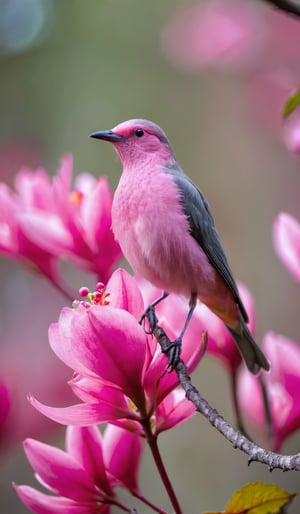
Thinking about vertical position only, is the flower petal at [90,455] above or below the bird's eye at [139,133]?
below

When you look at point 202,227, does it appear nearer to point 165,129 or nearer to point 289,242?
point 289,242

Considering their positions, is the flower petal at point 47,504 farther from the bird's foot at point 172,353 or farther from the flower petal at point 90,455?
the bird's foot at point 172,353

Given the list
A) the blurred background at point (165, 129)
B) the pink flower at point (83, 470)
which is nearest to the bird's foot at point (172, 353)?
the pink flower at point (83, 470)

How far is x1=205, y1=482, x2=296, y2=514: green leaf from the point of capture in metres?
0.76

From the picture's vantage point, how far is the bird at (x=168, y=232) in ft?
3.95

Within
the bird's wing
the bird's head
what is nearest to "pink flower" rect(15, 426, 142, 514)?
the bird's wing

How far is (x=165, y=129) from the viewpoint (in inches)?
155

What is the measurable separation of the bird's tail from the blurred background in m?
1.63

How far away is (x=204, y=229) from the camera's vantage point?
130cm

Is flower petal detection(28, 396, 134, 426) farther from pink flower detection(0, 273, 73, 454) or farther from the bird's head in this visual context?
the bird's head

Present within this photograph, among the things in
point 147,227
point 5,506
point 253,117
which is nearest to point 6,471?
point 5,506

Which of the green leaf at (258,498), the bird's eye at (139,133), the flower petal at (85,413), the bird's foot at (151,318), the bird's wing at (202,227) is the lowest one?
the flower petal at (85,413)

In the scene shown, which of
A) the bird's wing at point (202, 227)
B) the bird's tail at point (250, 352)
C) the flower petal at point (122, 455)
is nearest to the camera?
the flower petal at point (122, 455)

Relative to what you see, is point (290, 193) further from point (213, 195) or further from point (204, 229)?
point (204, 229)
